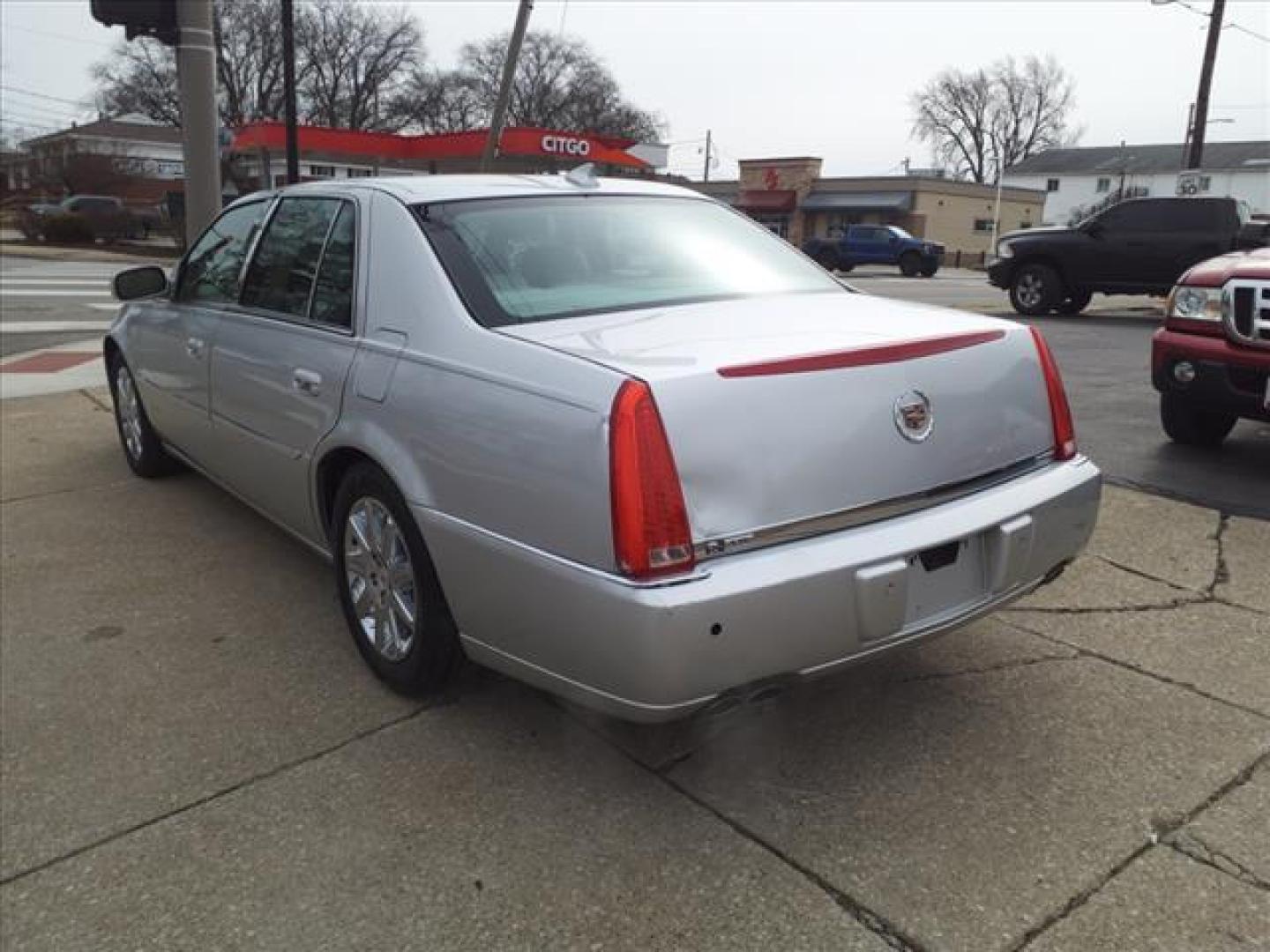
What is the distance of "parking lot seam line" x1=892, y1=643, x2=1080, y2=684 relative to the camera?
3.14m

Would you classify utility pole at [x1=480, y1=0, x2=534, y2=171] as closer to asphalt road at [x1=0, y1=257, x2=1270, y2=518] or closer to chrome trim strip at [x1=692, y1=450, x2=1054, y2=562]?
asphalt road at [x1=0, y1=257, x2=1270, y2=518]

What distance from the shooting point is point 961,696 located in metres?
3.04

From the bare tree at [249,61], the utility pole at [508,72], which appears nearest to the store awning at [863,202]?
the bare tree at [249,61]

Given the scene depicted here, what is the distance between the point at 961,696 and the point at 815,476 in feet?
3.70

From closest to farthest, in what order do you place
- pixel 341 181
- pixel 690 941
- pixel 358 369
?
1. pixel 690 941
2. pixel 358 369
3. pixel 341 181

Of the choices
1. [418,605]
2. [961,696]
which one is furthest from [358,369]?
[961,696]

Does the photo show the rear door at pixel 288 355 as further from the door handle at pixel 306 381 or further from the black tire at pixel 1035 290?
the black tire at pixel 1035 290

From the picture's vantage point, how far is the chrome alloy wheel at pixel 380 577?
2914mm

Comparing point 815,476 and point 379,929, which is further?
point 815,476

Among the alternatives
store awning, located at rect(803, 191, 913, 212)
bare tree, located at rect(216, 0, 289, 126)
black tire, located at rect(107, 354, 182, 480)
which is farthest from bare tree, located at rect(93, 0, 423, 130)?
black tire, located at rect(107, 354, 182, 480)

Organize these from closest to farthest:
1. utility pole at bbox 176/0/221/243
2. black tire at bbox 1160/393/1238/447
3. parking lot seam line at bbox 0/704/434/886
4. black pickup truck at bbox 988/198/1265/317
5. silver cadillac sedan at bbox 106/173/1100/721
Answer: silver cadillac sedan at bbox 106/173/1100/721
parking lot seam line at bbox 0/704/434/886
black tire at bbox 1160/393/1238/447
utility pole at bbox 176/0/221/243
black pickup truck at bbox 988/198/1265/317

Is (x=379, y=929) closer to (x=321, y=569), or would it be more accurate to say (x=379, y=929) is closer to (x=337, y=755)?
(x=337, y=755)

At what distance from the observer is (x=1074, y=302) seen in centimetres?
1471

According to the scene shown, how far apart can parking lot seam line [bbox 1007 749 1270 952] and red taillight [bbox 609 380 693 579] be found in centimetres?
101
